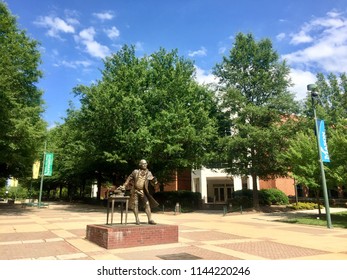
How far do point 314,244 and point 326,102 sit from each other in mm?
31565

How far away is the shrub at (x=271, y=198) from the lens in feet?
111

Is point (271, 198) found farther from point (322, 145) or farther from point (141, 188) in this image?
point (141, 188)

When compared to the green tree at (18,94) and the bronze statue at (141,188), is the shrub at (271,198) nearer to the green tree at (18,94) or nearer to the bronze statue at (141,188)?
the green tree at (18,94)

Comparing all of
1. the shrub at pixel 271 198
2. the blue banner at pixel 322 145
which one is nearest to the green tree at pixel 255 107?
the shrub at pixel 271 198

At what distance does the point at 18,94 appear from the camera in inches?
937

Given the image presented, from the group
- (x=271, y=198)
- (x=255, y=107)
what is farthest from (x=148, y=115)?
(x=271, y=198)

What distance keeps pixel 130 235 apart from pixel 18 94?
1892cm

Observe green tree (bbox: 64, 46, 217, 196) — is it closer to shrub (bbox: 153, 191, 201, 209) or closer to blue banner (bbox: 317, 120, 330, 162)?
shrub (bbox: 153, 191, 201, 209)

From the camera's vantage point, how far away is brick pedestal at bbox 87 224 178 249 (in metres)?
9.24

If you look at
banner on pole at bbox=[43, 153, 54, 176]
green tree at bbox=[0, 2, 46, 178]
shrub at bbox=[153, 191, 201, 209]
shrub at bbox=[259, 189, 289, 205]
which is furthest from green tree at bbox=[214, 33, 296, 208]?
banner on pole at bbox=[43, 153, 54, 176]

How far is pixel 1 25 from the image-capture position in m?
22.6

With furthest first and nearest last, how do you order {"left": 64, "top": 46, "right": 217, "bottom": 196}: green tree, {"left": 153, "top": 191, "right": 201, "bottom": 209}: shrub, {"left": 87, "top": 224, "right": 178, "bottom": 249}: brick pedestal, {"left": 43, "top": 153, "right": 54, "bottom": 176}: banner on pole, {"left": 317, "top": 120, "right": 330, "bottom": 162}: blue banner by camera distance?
1. {"left": 153, "top": 191, "right": 201, "bottom": 209}: shrub
2. {"left": 43, "top": 153, "right": 54, "bottom": 176}: banner on pole
3. {"left": 64, "top": 46, "right": 217, "bottom": 196}: green tree
4. {"left": 317, "top": 120, "right": 330, "bottom": 162}: blue banner
5. {"left": 87, "top": 224, "right": 178, "bottom": 249}: brick pedestal

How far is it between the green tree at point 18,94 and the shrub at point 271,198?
23.2 meters

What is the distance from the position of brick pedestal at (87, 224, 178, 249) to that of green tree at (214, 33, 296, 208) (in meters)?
17.9
